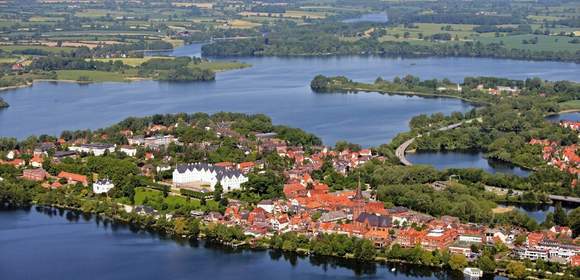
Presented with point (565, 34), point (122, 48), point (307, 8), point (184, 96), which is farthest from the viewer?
point (307, 8)

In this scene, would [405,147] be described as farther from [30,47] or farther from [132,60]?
[30,47]

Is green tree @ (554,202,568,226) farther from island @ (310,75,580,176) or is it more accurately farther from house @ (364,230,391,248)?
island @ (310,75,580,176)

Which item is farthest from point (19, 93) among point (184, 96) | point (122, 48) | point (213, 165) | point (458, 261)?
point (458, 261)

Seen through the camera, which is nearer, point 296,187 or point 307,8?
point 296,187

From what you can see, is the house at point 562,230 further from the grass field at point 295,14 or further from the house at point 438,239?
the grass field at point 295,14

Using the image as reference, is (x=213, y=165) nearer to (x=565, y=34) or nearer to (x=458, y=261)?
(x=458, y=261)

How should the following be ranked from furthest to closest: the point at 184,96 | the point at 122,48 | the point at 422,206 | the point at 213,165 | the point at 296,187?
the point at 122,48, the point at 184,96, the point at 213,165, the point at 296,187, the point at 422,206

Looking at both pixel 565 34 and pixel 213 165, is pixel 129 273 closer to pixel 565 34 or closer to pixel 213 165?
pixel 213 165

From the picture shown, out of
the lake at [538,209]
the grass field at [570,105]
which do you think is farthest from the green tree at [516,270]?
the grass field at [570,105]
